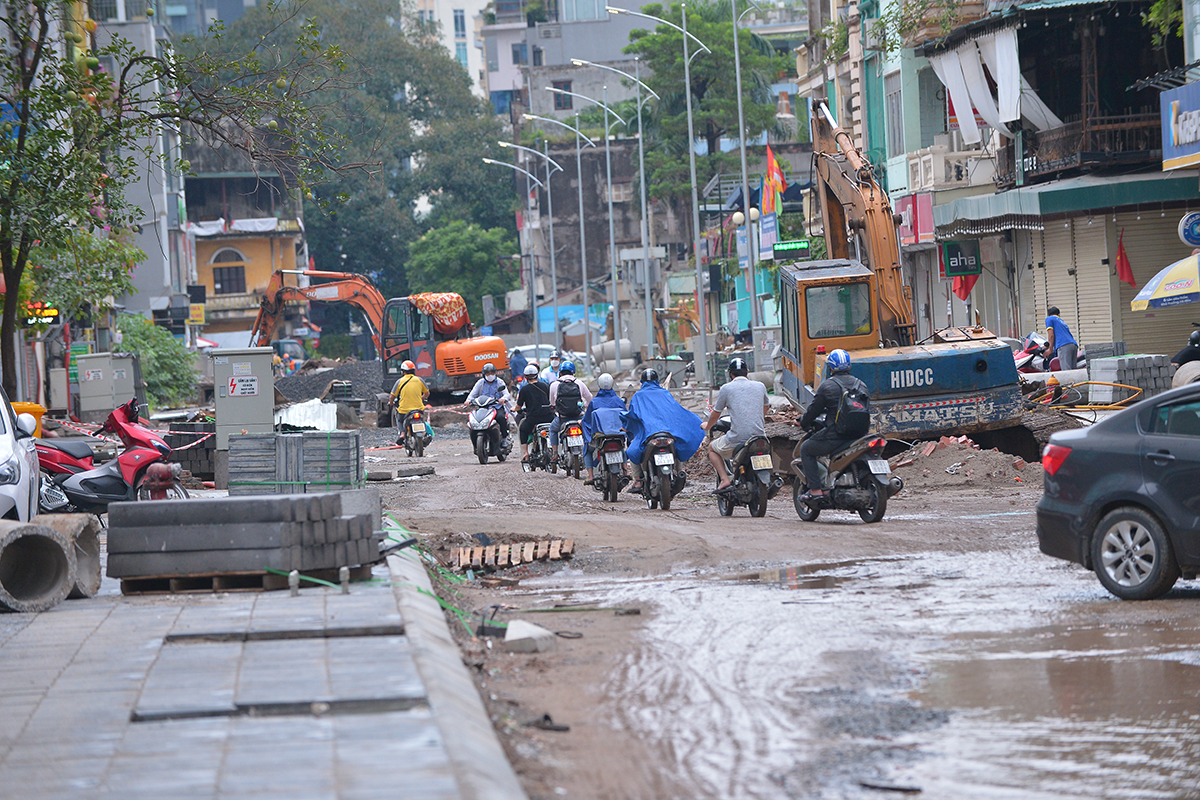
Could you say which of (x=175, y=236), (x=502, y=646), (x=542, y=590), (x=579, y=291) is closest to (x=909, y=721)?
(x=502, y=646)

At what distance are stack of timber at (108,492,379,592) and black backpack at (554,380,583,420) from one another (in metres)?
11.3

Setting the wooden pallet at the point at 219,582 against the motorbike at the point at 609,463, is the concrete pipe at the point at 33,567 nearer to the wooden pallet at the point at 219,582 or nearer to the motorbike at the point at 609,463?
the wooden pallet at the point at 219,582

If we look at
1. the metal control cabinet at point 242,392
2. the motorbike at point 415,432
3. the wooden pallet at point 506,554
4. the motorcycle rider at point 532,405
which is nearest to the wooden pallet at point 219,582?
the wooden pallet at point 506,554

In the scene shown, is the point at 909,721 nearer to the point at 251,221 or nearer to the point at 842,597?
the point at 842,597

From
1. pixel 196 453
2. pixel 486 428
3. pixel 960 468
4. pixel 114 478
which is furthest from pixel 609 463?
pixel 486 428

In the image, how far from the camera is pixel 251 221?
8419cm

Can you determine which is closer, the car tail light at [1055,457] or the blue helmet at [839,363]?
the car tail light at [1055,457]

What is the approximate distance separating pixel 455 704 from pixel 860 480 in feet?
27.6

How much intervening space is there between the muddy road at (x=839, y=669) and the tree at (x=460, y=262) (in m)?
74.0

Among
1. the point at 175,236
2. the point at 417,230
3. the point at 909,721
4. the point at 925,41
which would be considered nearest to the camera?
the point at 909,721

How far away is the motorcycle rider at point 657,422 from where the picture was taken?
15969mm

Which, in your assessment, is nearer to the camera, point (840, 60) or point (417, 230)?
point (840, 60)

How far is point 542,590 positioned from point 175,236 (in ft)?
200

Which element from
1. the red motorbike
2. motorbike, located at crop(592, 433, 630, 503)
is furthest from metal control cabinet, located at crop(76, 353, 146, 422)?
motorbike, located at crop(592, 433, 630, 503)
